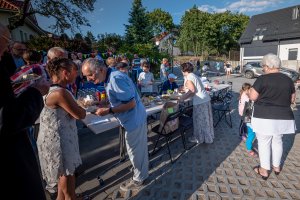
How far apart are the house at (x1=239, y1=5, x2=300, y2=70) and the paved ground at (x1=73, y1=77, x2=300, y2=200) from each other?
20.9 m

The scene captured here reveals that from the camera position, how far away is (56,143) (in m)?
2.19

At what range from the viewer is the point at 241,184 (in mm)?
3066

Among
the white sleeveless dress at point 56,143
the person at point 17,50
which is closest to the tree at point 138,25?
the person at point 17,50

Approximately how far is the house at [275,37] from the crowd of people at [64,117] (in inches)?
847

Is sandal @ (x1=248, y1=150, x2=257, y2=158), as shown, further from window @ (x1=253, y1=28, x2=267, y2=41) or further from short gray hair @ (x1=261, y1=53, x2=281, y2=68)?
window @ (x1=253, y1=28, x2=267, y2=41)

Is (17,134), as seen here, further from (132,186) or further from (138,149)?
(132,186)

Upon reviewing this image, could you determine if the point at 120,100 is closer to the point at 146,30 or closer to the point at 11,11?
the point at 11,11

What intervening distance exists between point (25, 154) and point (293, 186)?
3587 mm

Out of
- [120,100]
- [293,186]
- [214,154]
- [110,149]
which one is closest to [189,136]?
[214,154]

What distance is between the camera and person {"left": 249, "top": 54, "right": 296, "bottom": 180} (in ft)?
9.33

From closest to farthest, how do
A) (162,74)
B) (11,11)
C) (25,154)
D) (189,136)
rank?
(25,154) < (189,136) < (162,74) < (11,11)

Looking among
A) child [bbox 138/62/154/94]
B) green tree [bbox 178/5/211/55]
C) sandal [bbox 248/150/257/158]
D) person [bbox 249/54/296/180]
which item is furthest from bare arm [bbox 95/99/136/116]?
green tree [bbox 178/5/211/55]

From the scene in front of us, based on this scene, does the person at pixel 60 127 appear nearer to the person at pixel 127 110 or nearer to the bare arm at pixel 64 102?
the bare arm at pixel 64 102

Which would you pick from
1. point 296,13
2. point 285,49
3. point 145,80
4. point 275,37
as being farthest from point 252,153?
point 296,13
